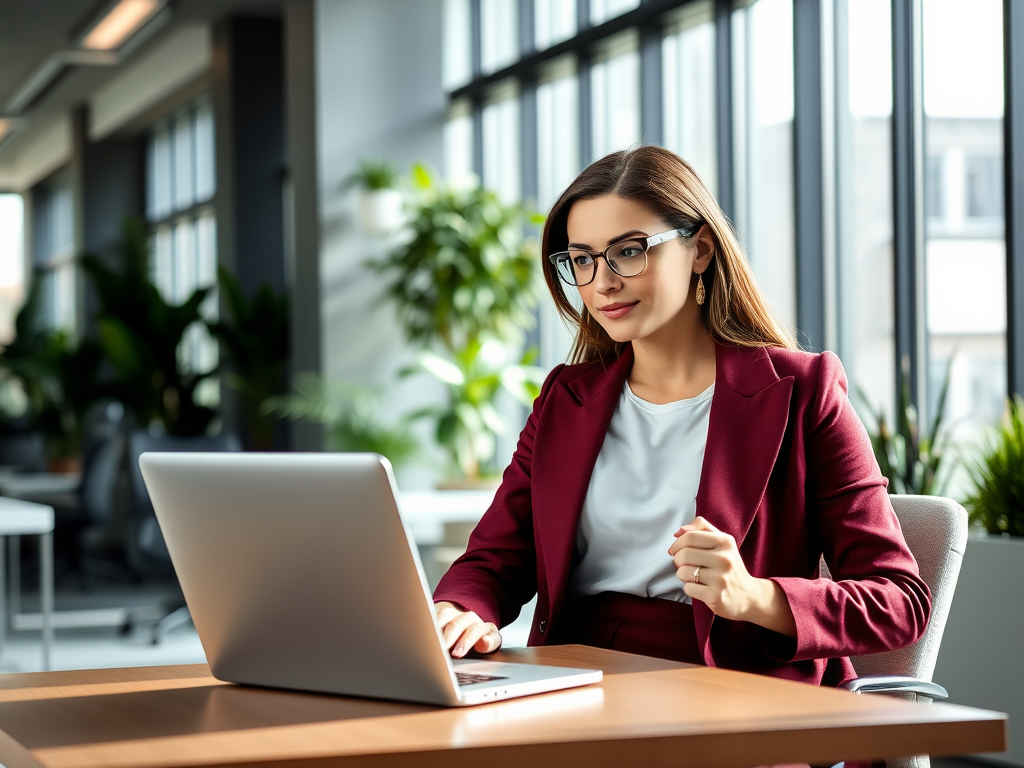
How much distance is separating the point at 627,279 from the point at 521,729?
30.8 inches

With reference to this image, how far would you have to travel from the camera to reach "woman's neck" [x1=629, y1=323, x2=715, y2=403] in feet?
5.88

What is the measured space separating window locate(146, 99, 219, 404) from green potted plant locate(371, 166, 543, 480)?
4.02 m

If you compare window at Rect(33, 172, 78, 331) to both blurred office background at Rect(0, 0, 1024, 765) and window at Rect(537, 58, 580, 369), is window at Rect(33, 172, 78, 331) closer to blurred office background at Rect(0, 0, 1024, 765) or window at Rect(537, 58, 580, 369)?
blurred office background at Rect(0, 0, 1024, 765)

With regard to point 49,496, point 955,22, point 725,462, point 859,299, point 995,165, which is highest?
point 955,22

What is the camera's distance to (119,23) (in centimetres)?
682

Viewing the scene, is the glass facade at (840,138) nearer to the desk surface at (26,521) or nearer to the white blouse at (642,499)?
the white blouse at (642,499)

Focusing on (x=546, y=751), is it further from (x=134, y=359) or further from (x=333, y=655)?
(x=134, y=359)

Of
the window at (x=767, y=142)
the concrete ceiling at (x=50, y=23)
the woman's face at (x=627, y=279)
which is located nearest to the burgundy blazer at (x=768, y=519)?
the woman's face at (x=627, y=279)

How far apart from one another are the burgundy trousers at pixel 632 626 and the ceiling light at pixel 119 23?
5552 mm

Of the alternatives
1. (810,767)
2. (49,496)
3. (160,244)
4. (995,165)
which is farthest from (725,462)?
(160,244)

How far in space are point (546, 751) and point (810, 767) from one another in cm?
44

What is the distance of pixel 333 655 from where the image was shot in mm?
1218

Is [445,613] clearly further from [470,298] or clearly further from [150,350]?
[150,350]

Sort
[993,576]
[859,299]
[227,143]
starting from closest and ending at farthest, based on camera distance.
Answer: [993,576], [859,299], [227,143]
